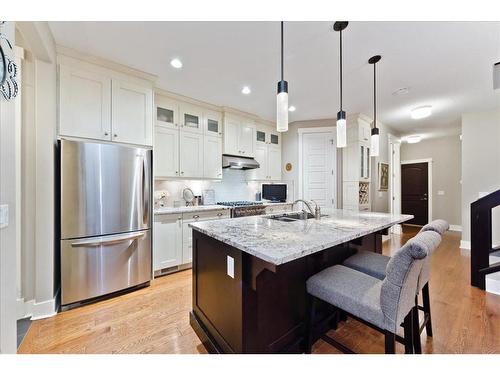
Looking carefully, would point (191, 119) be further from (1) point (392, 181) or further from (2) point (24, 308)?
(1) point (392, 181)

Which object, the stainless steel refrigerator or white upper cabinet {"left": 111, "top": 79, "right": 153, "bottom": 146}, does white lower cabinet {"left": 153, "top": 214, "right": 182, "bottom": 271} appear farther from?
white upper cabinet {"left": 111, "top": 79, "right": 153, "bottom": 146}

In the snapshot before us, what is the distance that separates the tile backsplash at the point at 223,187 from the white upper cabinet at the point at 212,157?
1.02 ft

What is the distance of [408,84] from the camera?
3.02 metres

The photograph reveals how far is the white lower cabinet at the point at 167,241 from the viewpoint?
282cm

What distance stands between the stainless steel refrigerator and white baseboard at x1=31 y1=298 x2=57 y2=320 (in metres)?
0.08

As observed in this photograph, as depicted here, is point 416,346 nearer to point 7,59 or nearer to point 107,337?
point 107,337

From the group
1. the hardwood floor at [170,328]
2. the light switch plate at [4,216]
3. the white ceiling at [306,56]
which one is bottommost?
the hardwood floor at [170,328]

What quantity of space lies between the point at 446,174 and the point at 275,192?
203 inches

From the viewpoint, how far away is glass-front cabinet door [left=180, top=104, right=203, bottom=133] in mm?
3378

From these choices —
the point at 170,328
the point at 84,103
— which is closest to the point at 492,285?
the point at 170,328

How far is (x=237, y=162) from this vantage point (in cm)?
390

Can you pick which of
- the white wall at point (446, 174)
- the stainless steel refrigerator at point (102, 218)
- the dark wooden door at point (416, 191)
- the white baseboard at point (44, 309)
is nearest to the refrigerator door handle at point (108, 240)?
the stainless steel refrigerator at point (102, 218)

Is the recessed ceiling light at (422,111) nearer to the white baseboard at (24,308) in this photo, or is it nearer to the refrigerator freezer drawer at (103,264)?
the refrigerator freezer drawer at (103,264)
